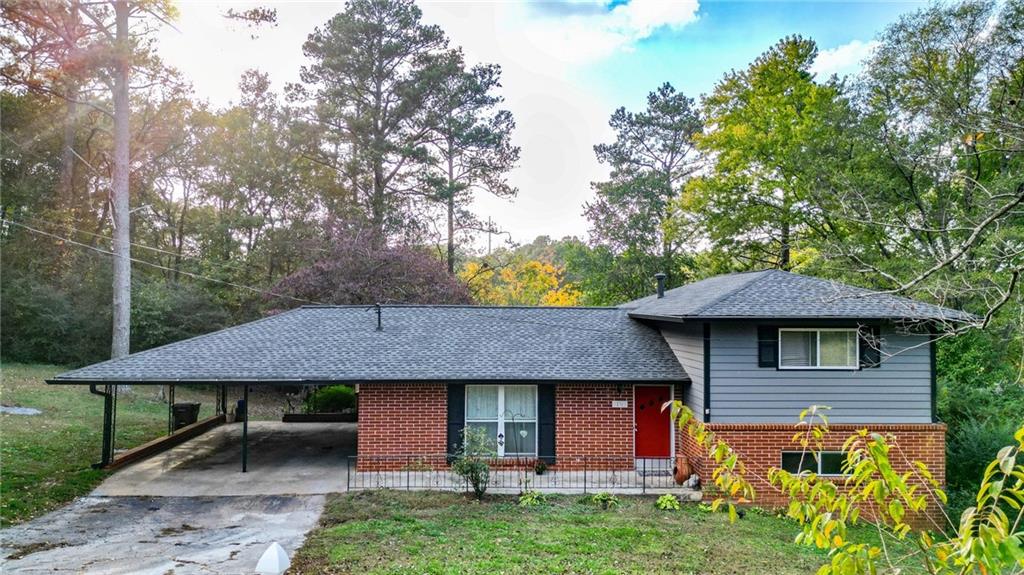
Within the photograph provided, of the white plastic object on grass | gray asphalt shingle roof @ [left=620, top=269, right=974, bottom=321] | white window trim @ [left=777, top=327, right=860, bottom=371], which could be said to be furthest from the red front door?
the white plastic object on grass

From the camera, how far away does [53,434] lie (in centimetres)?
1473

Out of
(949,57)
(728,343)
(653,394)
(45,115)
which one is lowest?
(653,394)

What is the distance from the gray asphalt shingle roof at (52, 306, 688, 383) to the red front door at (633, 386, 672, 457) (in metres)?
0.68

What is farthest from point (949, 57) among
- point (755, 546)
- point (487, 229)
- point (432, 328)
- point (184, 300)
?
point (184, 300)

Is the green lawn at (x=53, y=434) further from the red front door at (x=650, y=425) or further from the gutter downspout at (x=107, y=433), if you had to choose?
the red front door at (x=650, y=425)

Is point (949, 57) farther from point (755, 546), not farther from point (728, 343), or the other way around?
point (755, 546)

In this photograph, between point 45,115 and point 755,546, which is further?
point 45,115

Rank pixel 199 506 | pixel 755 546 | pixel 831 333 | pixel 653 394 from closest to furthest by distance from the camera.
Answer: pixel 755 546 → pixel 199 506 → pixel 831 333 → pixel 653 394

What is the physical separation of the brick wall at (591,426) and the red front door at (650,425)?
41cm

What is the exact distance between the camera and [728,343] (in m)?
12.0

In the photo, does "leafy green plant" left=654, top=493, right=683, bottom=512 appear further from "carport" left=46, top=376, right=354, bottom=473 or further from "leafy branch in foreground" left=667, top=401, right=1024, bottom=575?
"leafy branch in foreground" left=667, top=401, right=1024, bottom=575

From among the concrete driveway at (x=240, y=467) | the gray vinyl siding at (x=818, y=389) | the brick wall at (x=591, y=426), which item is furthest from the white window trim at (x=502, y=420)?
the gray vinyl siding at (x=818, y=389)

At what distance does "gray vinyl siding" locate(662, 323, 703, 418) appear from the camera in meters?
12.4

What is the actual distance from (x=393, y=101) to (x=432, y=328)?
17.4 meters
